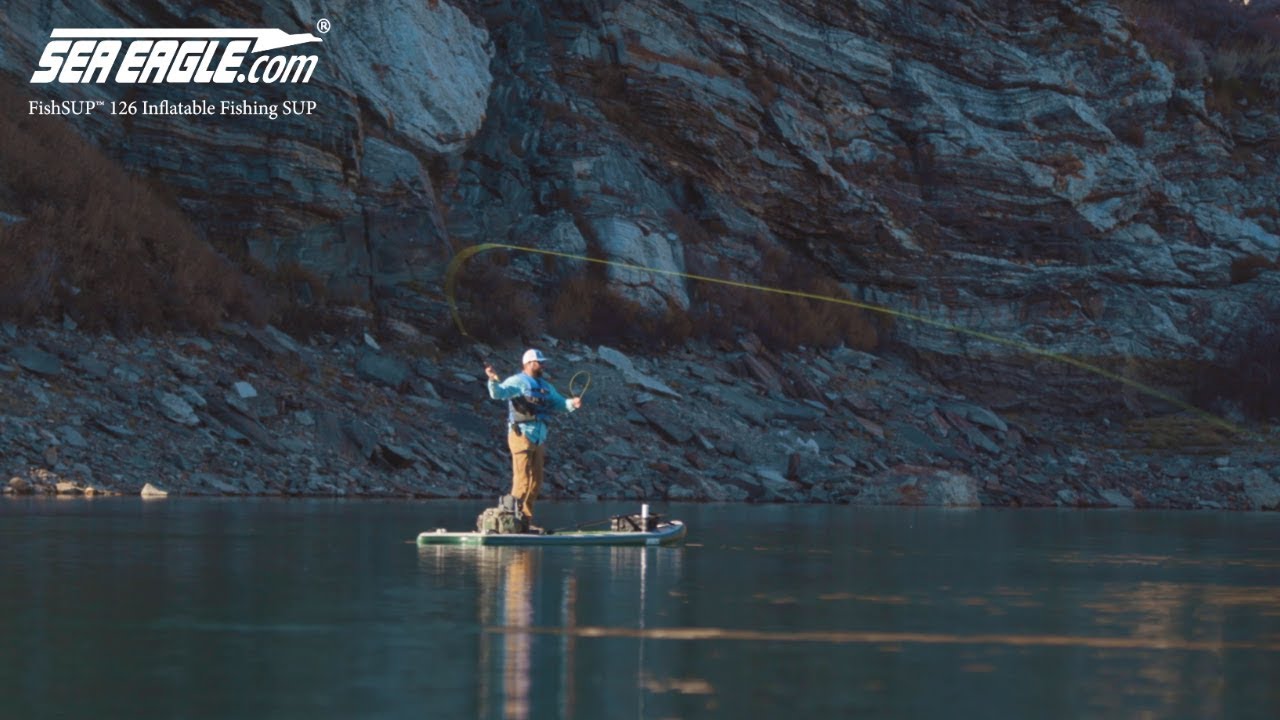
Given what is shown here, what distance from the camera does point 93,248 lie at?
33.8 meters

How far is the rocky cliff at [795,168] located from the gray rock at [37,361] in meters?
8.43

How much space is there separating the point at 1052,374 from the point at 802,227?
859 centimetres

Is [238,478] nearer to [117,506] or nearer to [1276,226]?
[117,506]

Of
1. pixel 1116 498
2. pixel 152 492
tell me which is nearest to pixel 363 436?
pixel 152 492

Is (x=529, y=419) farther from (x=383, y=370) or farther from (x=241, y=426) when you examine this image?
(x=383, y=370)

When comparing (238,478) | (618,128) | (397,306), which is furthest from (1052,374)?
(238,478)

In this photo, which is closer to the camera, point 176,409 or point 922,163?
point 176,409

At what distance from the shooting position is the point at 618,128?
153 ft

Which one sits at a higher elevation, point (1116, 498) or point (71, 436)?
point (71, 436)

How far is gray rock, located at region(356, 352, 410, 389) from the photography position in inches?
1403

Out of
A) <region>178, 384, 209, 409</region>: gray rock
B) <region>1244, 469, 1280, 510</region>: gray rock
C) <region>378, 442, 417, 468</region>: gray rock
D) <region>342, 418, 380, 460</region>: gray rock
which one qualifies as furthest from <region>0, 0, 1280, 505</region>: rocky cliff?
<region>178, 384, 209, 409</region>: gray rock

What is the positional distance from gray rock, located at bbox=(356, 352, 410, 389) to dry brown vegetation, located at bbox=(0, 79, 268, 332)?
2347 mm

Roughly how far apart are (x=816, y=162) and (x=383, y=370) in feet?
59.6

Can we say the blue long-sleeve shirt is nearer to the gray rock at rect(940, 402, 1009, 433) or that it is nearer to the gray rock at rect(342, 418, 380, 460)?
the gray rock at rect(342, 418, 380, 460)
